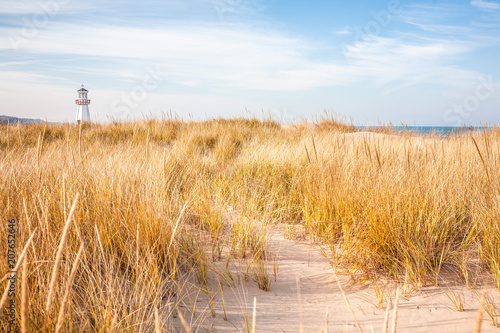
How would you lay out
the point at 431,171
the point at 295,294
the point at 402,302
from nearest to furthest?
the point at 402,302, the point at 295,294, the point at 431,171

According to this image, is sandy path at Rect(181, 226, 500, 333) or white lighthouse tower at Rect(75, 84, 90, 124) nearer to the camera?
sandy path at Rect(181, 226, 500, 333)

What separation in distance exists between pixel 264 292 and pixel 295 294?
210 mm

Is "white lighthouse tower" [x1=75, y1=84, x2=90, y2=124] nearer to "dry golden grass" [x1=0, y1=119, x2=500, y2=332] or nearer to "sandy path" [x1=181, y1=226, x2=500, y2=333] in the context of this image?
"dry golden grass" [x1=0, y1=119, x2=500, y2=332]

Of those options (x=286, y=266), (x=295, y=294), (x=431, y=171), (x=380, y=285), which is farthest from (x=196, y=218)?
(x=431, y=171)

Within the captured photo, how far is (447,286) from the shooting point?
2.13m

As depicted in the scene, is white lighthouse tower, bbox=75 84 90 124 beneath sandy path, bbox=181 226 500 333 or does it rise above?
above

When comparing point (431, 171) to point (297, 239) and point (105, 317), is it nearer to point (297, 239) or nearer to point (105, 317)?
point (297, 239)

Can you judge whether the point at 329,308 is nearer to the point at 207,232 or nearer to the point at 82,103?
the point at 207,232

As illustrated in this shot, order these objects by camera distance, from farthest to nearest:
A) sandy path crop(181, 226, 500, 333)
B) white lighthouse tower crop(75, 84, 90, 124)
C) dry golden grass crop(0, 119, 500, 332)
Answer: white lighthouse tower crop(75, 84, 90, 124) < sandy path crop(181, 226, 500, 333) < dry golden grass crop(0, 119, 500, 332)

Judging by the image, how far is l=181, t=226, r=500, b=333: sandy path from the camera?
1.85 meters

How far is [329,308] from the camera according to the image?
206 centimetres

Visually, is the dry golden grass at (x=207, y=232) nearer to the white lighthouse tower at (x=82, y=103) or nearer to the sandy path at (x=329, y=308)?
the sandy path at (x=329, y=308)

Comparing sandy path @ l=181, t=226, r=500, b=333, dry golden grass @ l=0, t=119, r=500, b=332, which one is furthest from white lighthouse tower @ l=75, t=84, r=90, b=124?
sandy path @ l=181, t=226, r=500, b=333

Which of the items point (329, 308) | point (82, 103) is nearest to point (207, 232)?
point (329, 308)
